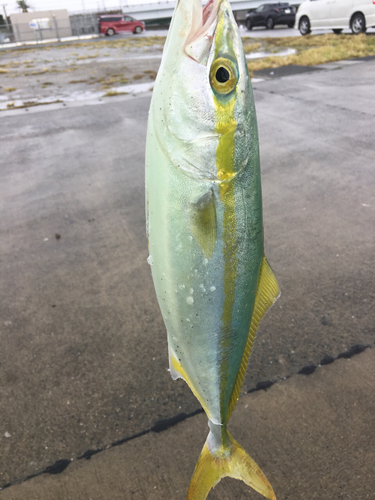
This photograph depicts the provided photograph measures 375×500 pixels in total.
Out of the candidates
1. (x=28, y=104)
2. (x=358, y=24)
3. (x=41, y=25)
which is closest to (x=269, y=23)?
(x=358, y=24)

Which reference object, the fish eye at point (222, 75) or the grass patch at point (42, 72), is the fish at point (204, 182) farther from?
the grass patch at point (42, 72)

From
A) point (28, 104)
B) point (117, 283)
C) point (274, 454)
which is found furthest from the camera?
point (28, 104)

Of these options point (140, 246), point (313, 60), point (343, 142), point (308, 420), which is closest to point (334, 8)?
point (313, 60)

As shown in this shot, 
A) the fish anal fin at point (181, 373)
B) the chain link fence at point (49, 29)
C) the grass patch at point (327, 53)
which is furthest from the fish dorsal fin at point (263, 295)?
the chain link fence at point (49, 29)

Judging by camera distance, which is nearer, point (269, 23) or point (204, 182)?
point (204, 182)

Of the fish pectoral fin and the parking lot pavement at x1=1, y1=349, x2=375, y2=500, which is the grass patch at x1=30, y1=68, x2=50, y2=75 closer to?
the parking lot pavement at x1=1, y1=349, x2=375, y2=500

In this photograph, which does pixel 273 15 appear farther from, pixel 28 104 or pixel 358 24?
pixel 28 104
